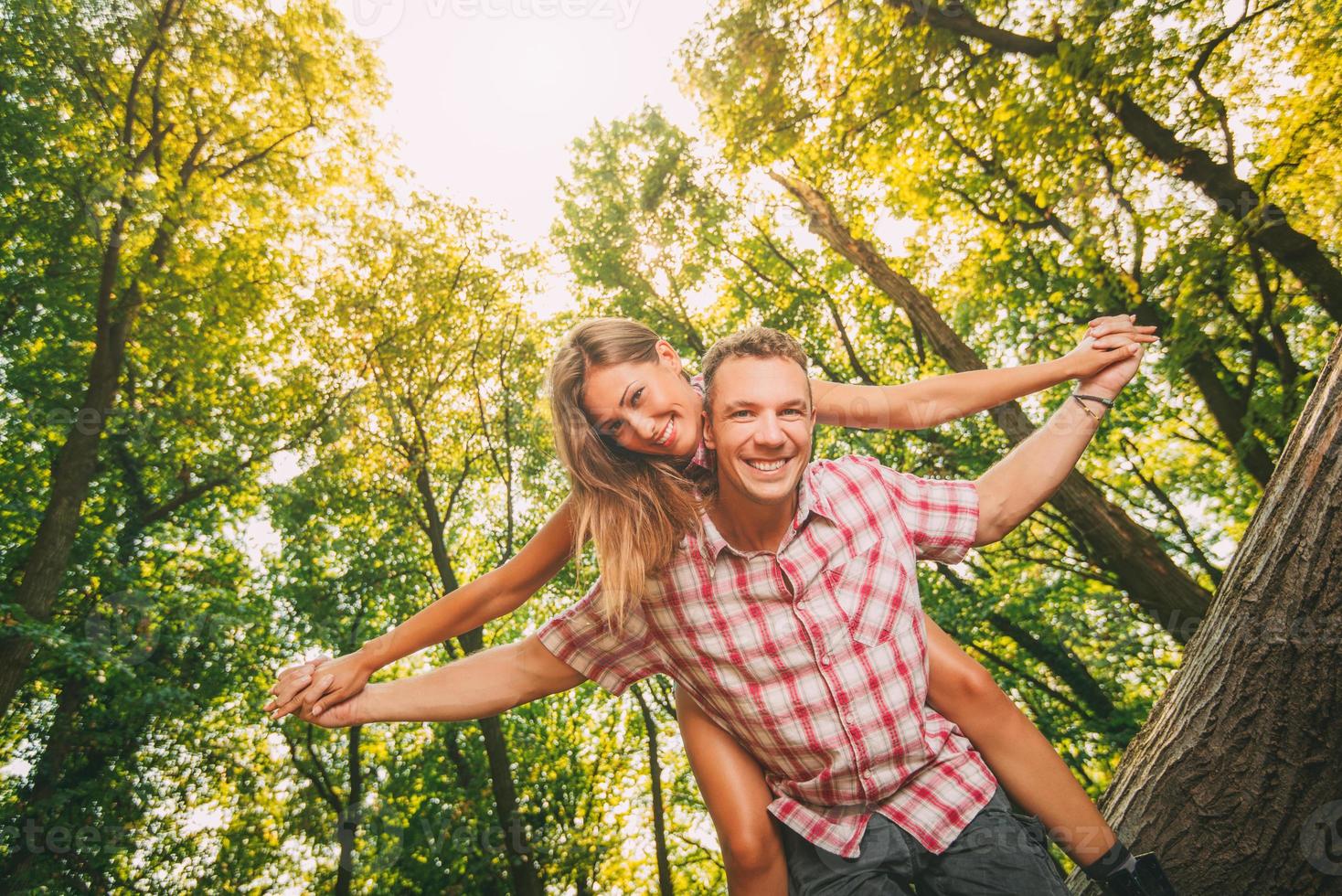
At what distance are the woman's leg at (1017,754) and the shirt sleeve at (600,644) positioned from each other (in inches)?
35.4

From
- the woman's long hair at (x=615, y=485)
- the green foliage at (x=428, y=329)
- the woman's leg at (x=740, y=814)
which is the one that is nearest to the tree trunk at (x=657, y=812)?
→ the green foliage at (x=428, y=329)

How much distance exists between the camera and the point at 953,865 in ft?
5.73

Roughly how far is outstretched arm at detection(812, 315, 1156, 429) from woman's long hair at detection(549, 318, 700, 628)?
67cm

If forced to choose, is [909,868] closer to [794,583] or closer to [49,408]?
[794,583]

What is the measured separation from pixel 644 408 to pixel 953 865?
156 centimetres

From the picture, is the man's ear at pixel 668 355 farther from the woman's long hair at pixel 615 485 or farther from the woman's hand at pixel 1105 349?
the woman's hand at pixel 1105 349

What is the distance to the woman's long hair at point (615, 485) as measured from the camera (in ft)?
6.35

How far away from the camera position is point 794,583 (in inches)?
73.3

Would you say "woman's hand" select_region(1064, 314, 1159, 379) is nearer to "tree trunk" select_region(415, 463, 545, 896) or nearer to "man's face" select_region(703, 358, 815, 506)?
"man's face" select_region(703, 358, 815, 506)

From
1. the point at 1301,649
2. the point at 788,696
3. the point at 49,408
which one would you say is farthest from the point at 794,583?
the point at 49,408

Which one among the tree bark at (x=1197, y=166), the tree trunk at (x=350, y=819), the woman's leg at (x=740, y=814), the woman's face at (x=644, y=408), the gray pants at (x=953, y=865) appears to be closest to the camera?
the gray pants at (x=953, y=865)

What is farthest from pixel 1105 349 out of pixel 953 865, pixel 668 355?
pixel 953 865

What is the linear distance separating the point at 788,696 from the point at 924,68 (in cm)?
725

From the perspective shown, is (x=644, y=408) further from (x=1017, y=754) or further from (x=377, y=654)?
(x=1017, y=754)
